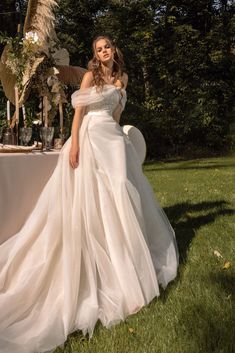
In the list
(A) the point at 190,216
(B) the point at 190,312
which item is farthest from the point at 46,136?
(A) the point at 190,216

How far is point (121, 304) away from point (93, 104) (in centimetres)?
185

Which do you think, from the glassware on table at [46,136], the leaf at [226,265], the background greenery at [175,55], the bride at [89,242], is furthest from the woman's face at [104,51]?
the background greenery at [175,55]

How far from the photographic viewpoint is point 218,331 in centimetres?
356

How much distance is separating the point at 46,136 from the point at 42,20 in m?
1.17

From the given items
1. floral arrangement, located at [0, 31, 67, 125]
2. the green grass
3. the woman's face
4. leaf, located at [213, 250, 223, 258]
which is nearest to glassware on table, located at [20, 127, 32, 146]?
floral arrangement, located at [0, 31, 67, 125]

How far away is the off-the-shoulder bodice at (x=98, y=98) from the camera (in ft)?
15.5

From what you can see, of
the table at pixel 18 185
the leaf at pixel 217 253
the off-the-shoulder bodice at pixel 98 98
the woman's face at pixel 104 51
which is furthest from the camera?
the leaf at pixel 217 253

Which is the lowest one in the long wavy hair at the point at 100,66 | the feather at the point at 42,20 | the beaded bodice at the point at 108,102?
the beaded bodice at the point at 108,102

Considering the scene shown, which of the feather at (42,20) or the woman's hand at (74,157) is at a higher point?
the feather at (42,20)

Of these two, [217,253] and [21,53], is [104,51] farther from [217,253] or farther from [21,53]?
[217,253]

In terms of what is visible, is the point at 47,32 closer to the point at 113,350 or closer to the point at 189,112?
the point at 113,350

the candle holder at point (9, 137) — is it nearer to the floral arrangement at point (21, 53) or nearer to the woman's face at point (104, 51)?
the floral arrangement at point (21, 53)

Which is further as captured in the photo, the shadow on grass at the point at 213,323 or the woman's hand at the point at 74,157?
the woman's hand at the point at 74,157

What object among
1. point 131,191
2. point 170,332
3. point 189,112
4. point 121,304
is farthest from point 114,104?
point 189,112
